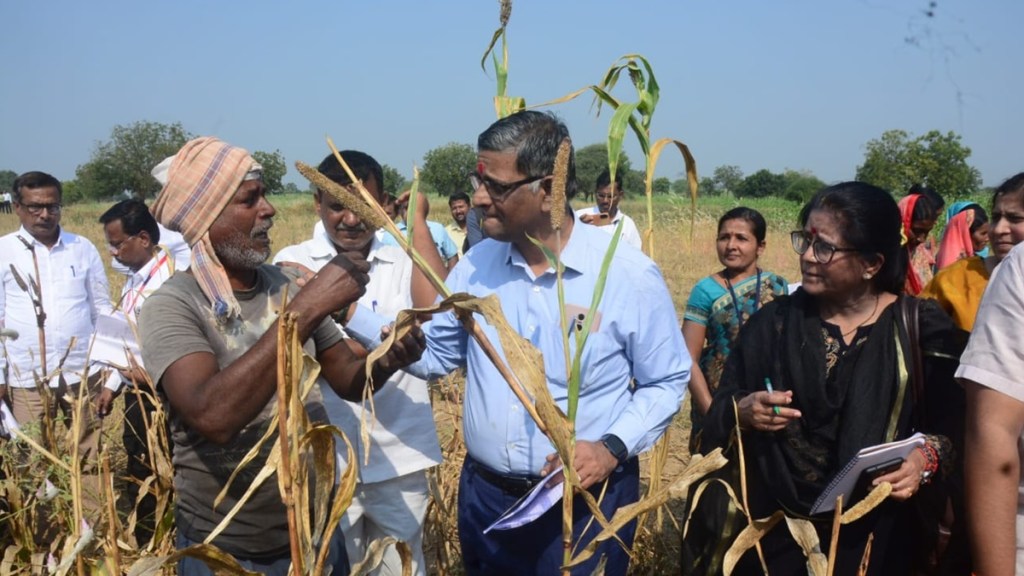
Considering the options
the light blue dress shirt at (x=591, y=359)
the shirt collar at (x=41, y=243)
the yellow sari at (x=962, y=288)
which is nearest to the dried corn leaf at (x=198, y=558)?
the light blue dress shirt at (x=591, y=359)

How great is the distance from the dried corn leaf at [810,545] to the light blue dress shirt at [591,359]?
52cm

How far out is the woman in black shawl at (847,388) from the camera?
212 cm

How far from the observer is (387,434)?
279 centimetres

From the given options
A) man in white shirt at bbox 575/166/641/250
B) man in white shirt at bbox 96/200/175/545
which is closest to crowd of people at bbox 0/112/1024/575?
man in white shirt at bbox 96/200/175/545

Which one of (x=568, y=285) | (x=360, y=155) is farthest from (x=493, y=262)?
(x=360, y=155)

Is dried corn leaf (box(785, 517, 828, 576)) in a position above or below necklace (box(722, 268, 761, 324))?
below

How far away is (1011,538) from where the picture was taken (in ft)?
5.60

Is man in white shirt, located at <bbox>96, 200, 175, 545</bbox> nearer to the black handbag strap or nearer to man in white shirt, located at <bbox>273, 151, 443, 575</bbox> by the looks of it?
man in white shirt, located at <bbox>273, 151, 443, 575</bbox>

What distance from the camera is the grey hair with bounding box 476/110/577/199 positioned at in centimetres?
213

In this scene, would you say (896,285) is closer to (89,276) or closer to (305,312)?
(305,312)

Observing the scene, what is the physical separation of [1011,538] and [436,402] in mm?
4992

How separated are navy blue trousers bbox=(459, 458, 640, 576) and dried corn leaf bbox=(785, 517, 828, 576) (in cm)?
64

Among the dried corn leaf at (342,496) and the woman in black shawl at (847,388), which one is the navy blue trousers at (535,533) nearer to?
the woman in black shawl at (847,388)

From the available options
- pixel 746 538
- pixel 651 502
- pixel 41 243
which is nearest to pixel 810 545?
pixel 746 538
